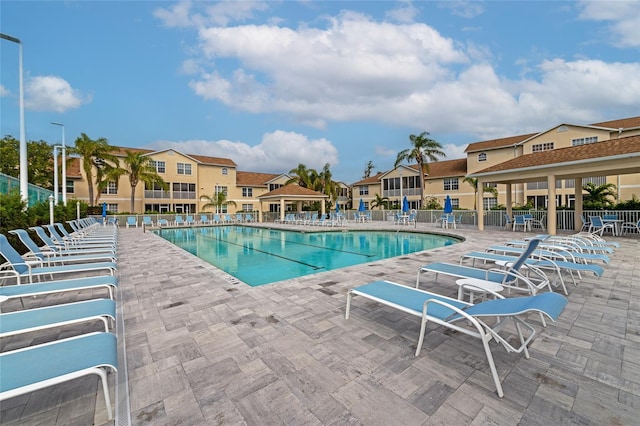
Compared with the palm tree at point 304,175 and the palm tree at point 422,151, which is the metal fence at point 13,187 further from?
the palm tree at point 422,151

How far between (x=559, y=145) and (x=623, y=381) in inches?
1335

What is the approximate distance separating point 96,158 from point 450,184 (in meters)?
37.7

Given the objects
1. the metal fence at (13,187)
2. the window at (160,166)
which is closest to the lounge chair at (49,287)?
the metal fence at (13,187)

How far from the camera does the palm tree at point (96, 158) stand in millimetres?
27234

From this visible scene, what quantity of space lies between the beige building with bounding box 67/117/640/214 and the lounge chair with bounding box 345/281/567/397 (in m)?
24.5

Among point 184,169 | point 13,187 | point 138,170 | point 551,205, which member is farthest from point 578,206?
point 184,169

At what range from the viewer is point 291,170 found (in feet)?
118

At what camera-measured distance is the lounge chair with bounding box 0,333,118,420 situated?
5.67 feet

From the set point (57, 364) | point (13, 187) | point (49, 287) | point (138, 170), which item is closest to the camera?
point (57, 364)

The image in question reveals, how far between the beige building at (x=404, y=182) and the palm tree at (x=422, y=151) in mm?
2099

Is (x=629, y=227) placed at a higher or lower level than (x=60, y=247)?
lower

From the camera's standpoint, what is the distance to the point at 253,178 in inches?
1638

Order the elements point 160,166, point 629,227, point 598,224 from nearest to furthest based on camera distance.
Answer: point 598,224 → point 629,227 → point 160,166

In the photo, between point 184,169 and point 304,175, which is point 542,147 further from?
point 184,169
